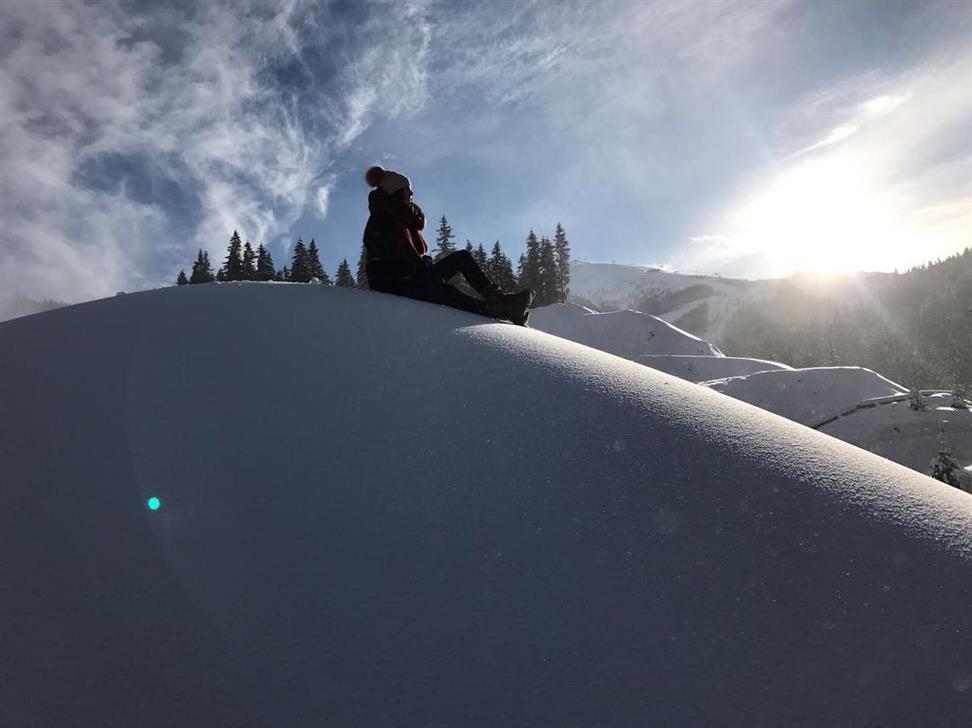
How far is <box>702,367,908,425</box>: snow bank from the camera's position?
19.6m

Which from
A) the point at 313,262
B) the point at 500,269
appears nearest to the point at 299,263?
the point at 313,262

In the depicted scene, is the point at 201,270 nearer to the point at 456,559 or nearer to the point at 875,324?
the point at 456,559

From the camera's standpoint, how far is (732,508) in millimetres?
1878

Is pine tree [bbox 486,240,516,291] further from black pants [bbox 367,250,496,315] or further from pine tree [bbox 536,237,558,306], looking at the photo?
A: black pants [bbox 367,250,496,315]

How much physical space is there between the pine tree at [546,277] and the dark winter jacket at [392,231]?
47524 millimetres

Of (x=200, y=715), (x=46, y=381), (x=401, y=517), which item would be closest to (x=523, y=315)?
(x=401, y=517)

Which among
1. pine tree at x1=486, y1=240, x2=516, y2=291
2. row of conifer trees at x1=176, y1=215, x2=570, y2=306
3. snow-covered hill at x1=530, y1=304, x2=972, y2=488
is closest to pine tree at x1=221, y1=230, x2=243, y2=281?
row of conifer trees at x1=176, y1=215, x2=570, y2=306

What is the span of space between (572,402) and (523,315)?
7.62 ft

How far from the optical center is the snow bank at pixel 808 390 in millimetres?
19562

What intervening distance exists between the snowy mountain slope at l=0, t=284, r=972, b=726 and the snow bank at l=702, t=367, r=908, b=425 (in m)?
19.7

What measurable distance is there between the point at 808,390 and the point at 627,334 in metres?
13.7

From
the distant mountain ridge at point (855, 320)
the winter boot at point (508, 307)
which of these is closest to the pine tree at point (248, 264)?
the winter boot at point (508, 307)

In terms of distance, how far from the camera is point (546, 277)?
5341cm

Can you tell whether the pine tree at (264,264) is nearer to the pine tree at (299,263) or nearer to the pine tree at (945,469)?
the pine tree at (299,263)
